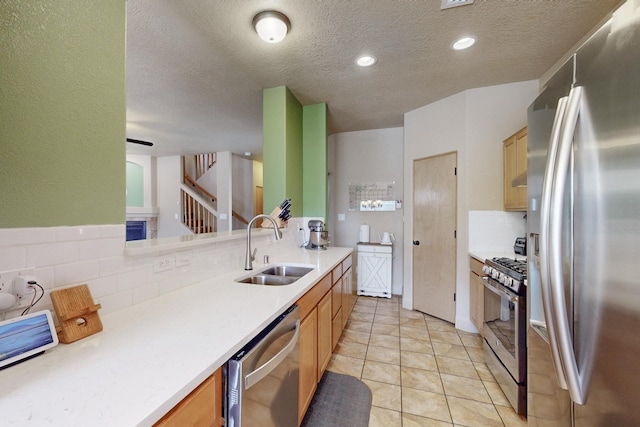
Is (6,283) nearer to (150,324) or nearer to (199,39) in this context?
(150,324)

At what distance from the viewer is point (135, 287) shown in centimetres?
113

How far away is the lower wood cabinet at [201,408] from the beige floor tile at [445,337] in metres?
2.45

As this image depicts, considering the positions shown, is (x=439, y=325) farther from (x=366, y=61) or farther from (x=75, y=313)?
(x=75, y=313)

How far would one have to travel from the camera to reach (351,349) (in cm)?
237

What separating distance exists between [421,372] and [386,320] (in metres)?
1.01

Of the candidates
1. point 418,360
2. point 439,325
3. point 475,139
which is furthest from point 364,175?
point 418,360

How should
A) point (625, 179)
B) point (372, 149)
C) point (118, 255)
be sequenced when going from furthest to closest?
point (372, 149) → point (118, 255) → point (625, 179)

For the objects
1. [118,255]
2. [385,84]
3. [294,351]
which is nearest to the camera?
[118,255]

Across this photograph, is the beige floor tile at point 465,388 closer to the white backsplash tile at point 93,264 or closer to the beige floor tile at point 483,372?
the beige floor tile at point 483,372

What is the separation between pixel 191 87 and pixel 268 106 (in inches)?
34.4

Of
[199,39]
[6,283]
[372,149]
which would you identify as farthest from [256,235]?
[372,149]

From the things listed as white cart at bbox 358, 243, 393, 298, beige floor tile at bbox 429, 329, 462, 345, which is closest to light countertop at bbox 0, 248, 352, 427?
beige floor tile at bbox 429, 329, 462, 345

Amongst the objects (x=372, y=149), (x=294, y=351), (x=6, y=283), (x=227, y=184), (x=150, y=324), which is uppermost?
(x=372, y=149)

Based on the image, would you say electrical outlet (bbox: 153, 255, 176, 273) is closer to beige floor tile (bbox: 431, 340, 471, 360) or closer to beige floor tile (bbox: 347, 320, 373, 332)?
beige floor tile (bbox: 347, 320, 373, 332)
